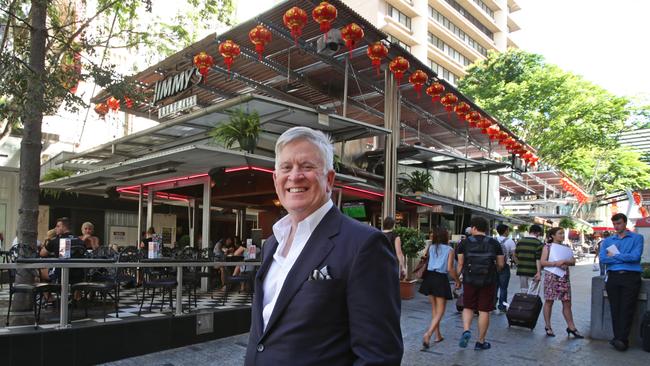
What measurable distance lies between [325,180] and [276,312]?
20.9 inches

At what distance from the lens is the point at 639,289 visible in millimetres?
7031

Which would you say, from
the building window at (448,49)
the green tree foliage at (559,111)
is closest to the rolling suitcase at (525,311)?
the green tree foliage at (559,111)

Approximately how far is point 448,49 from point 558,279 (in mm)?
46764

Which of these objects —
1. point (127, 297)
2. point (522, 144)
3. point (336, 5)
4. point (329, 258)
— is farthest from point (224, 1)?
point (522, 144)

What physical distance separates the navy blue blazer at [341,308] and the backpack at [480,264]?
5128mm

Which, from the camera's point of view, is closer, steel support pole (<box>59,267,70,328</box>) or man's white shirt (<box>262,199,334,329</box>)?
man's white shirt (<box>262,199,334,329</box>)

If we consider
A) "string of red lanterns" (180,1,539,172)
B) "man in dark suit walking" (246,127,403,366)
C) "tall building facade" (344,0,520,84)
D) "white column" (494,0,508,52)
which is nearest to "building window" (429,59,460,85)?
"tall building facade" (344,0,520,84)

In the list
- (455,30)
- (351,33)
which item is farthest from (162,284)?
(455,30)

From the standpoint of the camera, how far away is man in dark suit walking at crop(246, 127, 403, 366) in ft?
5.17

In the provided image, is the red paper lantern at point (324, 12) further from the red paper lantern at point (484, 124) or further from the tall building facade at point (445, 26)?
the tall building facade at point (445, 26)

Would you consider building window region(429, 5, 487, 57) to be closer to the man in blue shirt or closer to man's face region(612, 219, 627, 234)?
man's face region(612, 219, 627, 234)

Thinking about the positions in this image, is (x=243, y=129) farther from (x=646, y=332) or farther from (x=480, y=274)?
(x=646, y=332)

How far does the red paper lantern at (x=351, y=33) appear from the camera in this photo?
10.0 meters

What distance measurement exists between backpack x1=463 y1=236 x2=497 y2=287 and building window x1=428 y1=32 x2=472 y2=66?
146 ft
